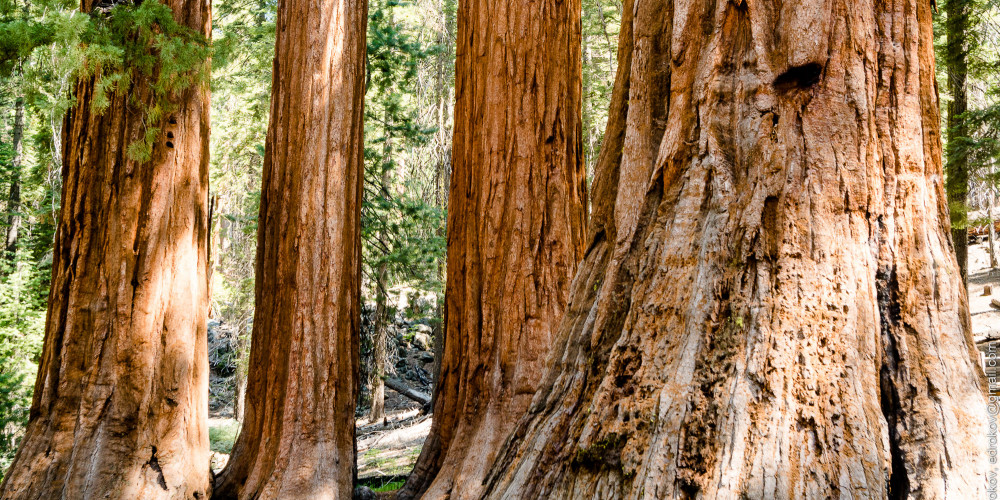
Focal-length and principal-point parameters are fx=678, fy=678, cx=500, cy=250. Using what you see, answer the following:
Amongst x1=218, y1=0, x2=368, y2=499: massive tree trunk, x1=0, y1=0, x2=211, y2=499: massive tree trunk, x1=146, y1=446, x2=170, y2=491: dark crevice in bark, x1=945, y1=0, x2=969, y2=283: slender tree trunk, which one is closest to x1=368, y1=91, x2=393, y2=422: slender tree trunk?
x1=218, y1=0, x2=368, y2=499: massive tree trunk

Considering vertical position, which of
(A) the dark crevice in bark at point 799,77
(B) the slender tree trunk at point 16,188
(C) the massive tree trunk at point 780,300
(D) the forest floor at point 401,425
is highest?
(B) the slender tree trunk at point 16,188

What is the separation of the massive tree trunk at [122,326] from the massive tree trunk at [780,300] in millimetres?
3541

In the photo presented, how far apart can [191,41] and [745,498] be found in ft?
17.9

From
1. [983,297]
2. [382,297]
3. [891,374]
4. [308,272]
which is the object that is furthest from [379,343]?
[983,297]

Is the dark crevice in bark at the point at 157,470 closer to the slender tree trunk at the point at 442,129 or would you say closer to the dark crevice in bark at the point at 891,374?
the dark crevice in bark at the point at 891,374

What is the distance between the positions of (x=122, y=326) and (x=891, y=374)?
5.06 m

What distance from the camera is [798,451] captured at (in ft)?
6.73

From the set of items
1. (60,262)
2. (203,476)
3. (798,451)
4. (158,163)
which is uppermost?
(158,163)

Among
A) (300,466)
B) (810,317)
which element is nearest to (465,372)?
(300,466)

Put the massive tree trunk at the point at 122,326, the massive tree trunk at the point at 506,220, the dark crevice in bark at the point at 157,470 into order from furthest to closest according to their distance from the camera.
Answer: the dark crevice in bark at the point at 157,470, the massive tree trunk at the point at 122,326, the massive tree trunk at the point at 506,220

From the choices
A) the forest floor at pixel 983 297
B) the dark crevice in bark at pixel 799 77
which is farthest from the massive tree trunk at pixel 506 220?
the forest floor at pixel 983 297

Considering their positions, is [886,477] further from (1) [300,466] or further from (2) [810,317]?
(1) [300,466]

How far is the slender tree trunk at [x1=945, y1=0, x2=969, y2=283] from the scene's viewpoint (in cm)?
1147

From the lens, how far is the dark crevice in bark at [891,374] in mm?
2104
